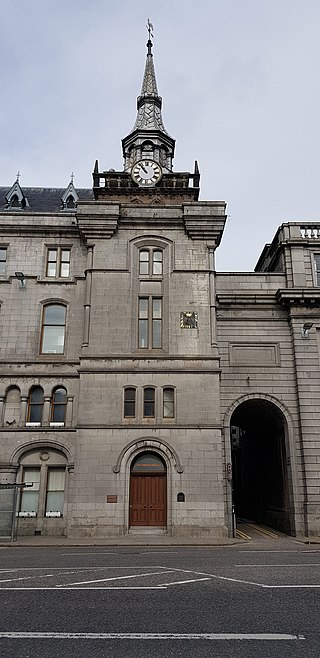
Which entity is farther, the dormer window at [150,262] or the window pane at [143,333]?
the dormer window at [150,262]

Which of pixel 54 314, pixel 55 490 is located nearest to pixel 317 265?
pixel 54 314

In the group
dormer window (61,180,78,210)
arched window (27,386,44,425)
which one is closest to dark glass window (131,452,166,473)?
arched window (27,386,44,425)

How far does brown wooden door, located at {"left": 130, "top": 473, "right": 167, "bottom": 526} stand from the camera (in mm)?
25312

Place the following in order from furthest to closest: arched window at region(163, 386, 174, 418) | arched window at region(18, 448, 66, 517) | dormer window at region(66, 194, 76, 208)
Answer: dormer window at region(66, 194, 76, 208), arched window at region(163, 386, 174, 418), arched window at region(18, 448, 66, 517)

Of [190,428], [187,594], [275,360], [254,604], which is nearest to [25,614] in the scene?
[187,594]

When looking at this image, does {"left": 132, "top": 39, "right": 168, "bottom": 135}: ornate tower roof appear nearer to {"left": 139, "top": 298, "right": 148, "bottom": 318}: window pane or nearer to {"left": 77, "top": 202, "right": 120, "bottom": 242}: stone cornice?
{"left": 77, "top": 202, "right": 120, "bottom": 242}: stone cornice

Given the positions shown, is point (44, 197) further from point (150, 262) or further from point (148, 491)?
point (148, 491)

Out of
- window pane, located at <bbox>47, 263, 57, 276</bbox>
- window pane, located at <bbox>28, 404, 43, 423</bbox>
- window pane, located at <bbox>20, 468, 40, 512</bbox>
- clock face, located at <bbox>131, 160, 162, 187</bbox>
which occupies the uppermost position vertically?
clock face, located at <bbox>131, 160, 162, 187</bbox>

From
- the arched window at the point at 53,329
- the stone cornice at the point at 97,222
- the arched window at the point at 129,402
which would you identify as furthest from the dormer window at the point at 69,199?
the arched window at the point at 129,402

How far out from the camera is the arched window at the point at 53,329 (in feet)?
94.3

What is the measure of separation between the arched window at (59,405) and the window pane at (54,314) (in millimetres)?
3999

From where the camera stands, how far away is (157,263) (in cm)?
2997

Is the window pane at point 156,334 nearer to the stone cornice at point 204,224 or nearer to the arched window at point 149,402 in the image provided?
the arched window at point 149,402

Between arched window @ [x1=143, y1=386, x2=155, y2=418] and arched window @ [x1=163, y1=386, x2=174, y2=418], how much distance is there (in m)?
0.58
